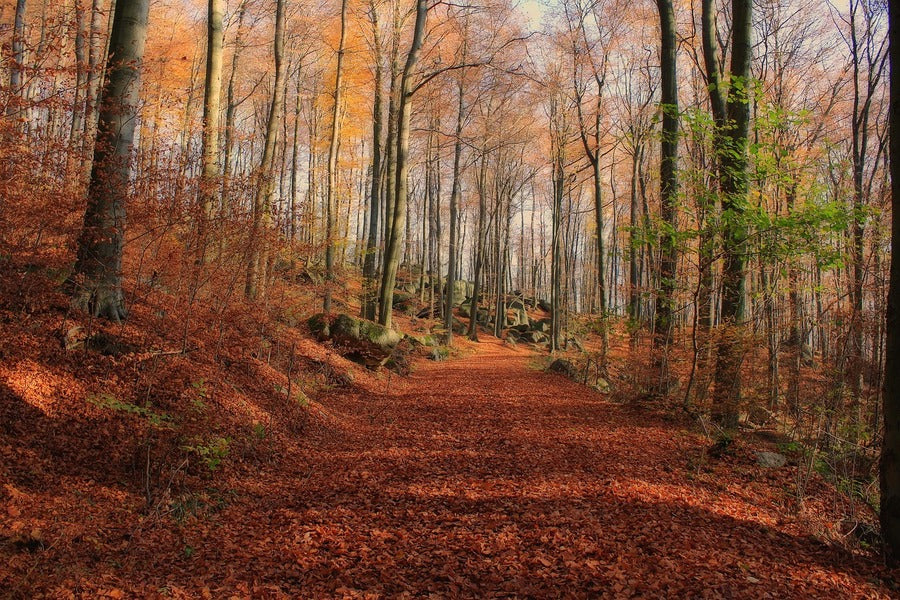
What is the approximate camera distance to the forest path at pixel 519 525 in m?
2.91

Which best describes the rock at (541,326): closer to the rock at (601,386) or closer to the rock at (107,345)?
the rock at (601,386)

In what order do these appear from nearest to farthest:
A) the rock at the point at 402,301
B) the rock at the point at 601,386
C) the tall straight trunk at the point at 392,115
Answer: the rock at the point at 601,386 < the tall straight trunk at the point at 392,115 < the rock at the point at 402,301

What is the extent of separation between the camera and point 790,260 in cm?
619

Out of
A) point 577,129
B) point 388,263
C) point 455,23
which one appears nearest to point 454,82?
point 455,23

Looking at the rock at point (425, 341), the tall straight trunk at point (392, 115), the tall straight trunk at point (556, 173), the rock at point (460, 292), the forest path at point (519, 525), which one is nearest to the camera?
the forest path at point (519, 525)

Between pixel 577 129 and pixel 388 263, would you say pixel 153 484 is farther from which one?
pixel 577 129

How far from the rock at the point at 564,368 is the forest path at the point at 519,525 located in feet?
23.3

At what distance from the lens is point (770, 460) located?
5.43m

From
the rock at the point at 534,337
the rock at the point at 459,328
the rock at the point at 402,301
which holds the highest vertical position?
the rock at the point at 402,301

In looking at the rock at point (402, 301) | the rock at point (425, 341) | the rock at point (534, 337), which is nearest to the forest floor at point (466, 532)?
the rock at point (425, 341)

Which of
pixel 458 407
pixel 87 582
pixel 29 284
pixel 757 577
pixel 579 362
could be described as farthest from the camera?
pixel 579 362

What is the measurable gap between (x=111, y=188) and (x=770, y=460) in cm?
774

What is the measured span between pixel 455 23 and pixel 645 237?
39.7 feet

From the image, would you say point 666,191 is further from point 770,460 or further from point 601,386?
point 601,386
